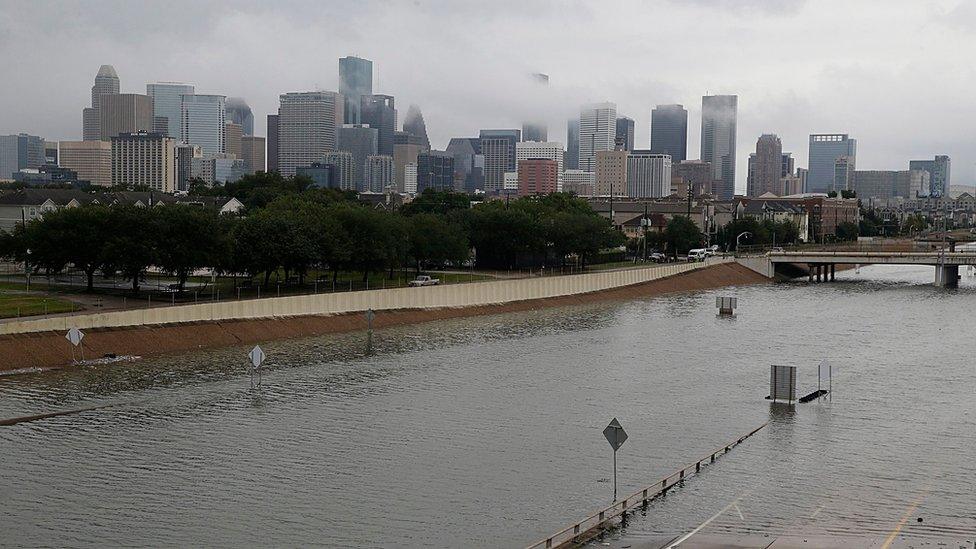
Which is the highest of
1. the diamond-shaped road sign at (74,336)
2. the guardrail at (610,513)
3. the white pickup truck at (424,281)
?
the white pickup truck at (424,281)

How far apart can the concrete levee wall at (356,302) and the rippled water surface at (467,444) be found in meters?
3.65

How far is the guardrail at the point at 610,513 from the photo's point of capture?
2808cm

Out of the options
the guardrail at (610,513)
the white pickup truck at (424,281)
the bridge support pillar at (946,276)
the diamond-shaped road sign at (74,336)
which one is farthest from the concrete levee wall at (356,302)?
the guardrail at (610,513)

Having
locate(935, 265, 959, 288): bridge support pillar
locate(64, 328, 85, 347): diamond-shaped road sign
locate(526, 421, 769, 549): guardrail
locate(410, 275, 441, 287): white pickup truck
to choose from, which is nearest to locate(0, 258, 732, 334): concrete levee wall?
locate(64, 328, 85, 347): diamond-shaped road sign

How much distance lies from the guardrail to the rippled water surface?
498 millimetres

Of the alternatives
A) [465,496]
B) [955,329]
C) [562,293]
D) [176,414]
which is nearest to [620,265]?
[562,293]

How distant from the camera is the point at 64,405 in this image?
44.8 metres

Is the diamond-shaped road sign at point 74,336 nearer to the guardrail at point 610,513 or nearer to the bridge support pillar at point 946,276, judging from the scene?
the guardrail at point 610,513

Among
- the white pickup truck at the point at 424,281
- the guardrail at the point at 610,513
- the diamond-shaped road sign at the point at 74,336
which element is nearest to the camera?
the guardrail at the point at 610,513

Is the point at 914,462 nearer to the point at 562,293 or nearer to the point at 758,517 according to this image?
the point at 758,517

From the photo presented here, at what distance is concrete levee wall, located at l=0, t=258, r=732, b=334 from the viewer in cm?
5803

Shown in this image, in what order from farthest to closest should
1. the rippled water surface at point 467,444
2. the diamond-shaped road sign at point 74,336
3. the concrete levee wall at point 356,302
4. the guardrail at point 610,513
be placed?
1. the concrete levee wall at point 356,302
2. the diamond-shaped road sign at point 74,336
3. the rippled water surface at point 467,444
4. the guardrail at point 610,513

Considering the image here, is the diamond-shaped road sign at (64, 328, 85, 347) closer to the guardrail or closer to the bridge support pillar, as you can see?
the guardrail

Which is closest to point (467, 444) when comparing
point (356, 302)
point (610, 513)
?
point (610, 513)
